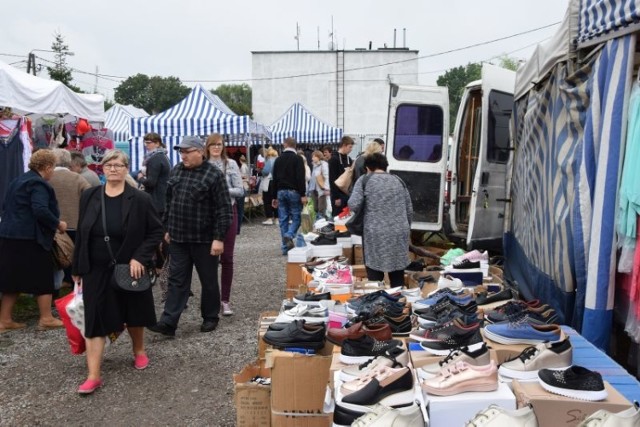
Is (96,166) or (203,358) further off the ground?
(96,166)

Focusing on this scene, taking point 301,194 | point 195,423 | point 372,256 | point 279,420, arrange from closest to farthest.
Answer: point 279,420 → point 195,423 → point 372,256 → point 301,194

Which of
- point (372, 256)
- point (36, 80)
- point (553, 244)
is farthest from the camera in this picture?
point (36, 80)

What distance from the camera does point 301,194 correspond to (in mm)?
9859

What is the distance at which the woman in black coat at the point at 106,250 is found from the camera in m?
4.50

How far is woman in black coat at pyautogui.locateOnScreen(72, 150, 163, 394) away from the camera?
4500mm

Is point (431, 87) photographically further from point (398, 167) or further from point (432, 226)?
point (432, 226)

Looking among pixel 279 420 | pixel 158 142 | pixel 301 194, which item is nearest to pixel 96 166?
pixel 158 142

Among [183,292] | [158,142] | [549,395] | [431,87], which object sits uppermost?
[431,87]

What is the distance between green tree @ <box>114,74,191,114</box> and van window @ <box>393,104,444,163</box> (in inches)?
3108

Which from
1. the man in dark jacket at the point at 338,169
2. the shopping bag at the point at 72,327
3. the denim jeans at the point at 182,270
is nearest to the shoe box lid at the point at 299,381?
the shopping bag at the point at 72,327

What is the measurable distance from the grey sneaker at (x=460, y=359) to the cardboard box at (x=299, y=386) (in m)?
0.64

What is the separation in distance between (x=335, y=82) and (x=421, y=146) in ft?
119

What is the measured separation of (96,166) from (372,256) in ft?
19.3

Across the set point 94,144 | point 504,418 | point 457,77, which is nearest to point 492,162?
point 504,418
